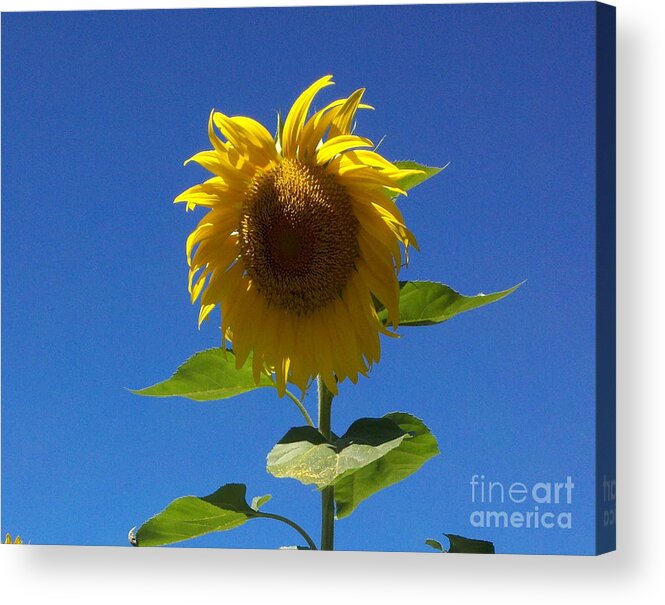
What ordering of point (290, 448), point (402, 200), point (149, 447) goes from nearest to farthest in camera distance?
point (290, 448) < point (402, 200) < point (149, 447)

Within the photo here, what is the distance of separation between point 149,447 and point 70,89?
1.02 metres

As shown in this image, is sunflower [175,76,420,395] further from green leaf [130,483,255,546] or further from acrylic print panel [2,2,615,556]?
green leaf [130,483,255,546]

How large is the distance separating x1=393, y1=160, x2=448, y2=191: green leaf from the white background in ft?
1.68

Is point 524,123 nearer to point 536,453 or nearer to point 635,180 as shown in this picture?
point 635,180

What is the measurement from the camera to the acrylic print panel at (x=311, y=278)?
315 centimetres

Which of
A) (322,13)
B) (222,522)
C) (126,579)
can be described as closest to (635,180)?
(322,13)

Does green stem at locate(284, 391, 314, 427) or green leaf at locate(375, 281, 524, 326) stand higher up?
green leaf at locate(375, 281, 524, 326)

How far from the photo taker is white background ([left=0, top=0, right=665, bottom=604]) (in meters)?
3.39

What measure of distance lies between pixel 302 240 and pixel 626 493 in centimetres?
106

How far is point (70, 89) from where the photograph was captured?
12.5 feet

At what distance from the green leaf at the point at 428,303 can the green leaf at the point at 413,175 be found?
0.23m

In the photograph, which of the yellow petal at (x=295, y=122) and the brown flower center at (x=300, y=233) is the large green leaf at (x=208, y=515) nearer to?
the brown flower center at (x=300, y=233)

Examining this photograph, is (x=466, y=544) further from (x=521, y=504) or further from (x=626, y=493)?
(x=626, y=493)

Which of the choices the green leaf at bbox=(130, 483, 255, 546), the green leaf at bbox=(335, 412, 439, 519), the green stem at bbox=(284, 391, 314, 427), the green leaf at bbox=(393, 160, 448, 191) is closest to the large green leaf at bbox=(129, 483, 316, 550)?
the green leaf at bbox=(130, 483, 255, 546)
